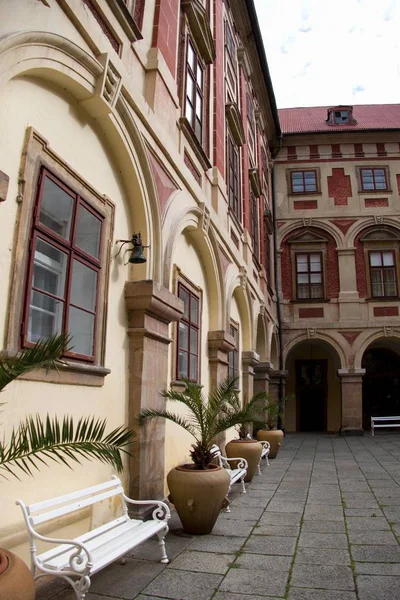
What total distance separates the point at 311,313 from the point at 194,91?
12.6 m

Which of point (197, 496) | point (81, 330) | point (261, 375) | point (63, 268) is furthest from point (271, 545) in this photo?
point (261, 375)

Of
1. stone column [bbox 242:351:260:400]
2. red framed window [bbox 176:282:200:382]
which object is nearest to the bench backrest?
red framed window [bbox 176:282:200:382]

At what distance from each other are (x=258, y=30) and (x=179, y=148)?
961 centimetres

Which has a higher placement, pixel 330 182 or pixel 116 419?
pixel 330 182

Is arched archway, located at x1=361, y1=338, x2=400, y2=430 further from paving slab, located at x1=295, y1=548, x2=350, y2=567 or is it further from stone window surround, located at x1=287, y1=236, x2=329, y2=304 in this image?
paving slab, located at x1=295, y1=548, x2=350, y2=567

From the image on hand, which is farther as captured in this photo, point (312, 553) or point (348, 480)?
point (348, 480)

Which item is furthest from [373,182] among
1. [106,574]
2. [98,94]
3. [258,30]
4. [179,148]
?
[106,574]

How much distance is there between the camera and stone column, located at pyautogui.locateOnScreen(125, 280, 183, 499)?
5285mm

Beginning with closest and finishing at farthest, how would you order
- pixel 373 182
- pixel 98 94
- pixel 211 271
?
pixel 98 94
pixel 211 271
pixel 373 182

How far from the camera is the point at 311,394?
21.3 meters

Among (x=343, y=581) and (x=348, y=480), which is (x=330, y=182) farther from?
(x=343, y=581)

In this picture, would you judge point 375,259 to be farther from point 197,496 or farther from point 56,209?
point 56,209

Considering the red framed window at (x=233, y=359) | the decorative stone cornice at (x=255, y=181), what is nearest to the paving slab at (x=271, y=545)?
the red framed window at (x=233, y=359)

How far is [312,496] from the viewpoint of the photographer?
Answer: 23.7 feet
